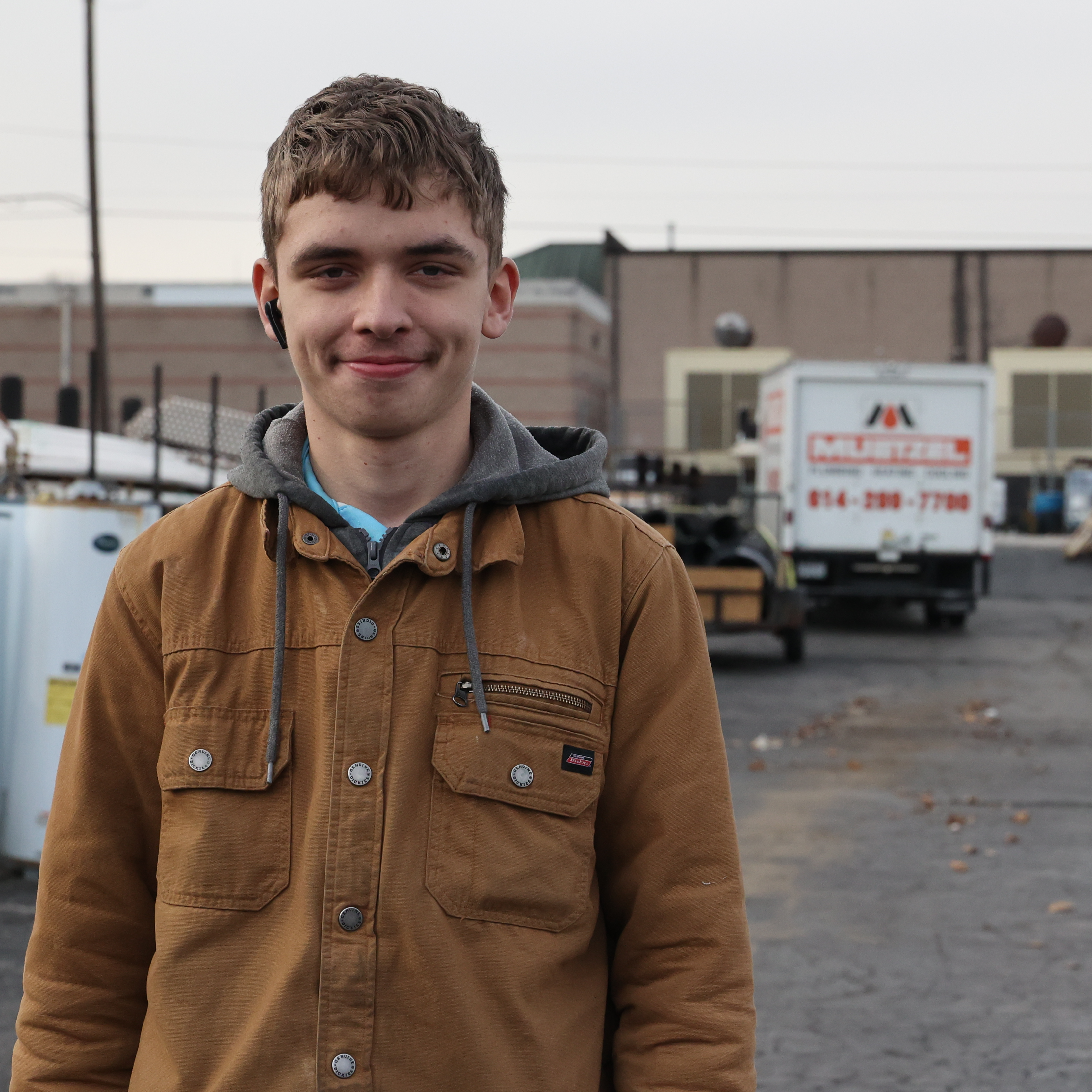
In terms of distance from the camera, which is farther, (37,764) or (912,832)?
(912,832)

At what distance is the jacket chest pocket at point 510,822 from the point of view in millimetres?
1887

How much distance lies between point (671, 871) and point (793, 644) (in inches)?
548

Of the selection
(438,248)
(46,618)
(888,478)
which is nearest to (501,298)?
(438,248)

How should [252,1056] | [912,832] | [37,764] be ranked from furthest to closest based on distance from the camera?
[912,832]
[37,764]
[252,1056]

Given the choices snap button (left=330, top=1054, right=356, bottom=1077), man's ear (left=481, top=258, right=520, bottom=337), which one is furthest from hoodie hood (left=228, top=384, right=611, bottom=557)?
snap button (left=330, top=1054, right=356, bottom=1077)

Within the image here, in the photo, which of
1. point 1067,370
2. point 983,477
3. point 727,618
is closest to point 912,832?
point 727,618

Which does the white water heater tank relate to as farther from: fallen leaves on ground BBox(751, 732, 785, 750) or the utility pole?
the utility pole

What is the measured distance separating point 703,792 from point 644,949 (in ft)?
0.75

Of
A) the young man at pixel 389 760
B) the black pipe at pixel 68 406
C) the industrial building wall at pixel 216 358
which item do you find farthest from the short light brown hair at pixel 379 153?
the industrial building wall at pixel 216 358

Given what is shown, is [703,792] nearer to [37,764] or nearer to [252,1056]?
[252,1056]

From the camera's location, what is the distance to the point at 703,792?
200 centimetres

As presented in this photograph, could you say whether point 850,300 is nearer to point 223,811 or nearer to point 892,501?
point 892,501

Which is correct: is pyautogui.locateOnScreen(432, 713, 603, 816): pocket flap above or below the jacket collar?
below

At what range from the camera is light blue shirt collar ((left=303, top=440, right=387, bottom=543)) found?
207 cm
